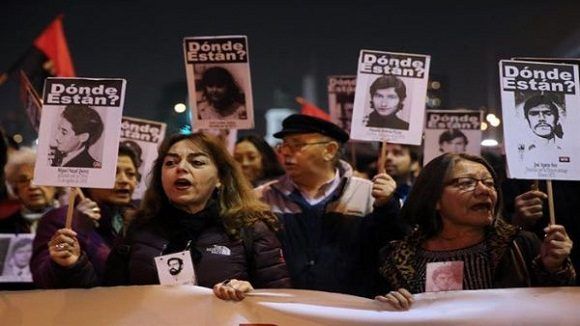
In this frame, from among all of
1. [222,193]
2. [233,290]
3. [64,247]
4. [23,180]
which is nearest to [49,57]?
[23,180]

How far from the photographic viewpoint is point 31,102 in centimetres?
445

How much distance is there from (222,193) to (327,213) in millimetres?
589

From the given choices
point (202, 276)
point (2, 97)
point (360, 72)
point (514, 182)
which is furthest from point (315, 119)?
point (2, 97)

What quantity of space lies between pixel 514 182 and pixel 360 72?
0.87 metres

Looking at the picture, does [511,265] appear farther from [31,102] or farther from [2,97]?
[2,97]

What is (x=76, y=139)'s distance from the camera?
10.6 ft

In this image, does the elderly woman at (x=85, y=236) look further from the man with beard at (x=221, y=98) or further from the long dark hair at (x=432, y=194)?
the long dark hair at (x=432, y=194)

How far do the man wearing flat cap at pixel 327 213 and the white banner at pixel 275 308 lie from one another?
0.54 meters

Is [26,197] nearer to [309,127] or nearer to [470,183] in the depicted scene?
[309,127]

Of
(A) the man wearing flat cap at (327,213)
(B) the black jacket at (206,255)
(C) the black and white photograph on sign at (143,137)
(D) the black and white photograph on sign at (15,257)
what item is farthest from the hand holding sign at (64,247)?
(C) the black and white photograph on sign at (143,137)

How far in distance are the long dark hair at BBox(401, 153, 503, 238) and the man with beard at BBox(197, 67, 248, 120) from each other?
1.18 meters

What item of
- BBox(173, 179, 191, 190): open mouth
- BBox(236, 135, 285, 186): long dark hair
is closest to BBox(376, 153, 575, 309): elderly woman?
BBox(173, 179, 191, 190): open mouth

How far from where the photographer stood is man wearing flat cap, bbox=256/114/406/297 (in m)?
3.72

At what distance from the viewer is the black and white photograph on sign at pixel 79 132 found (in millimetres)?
3238
